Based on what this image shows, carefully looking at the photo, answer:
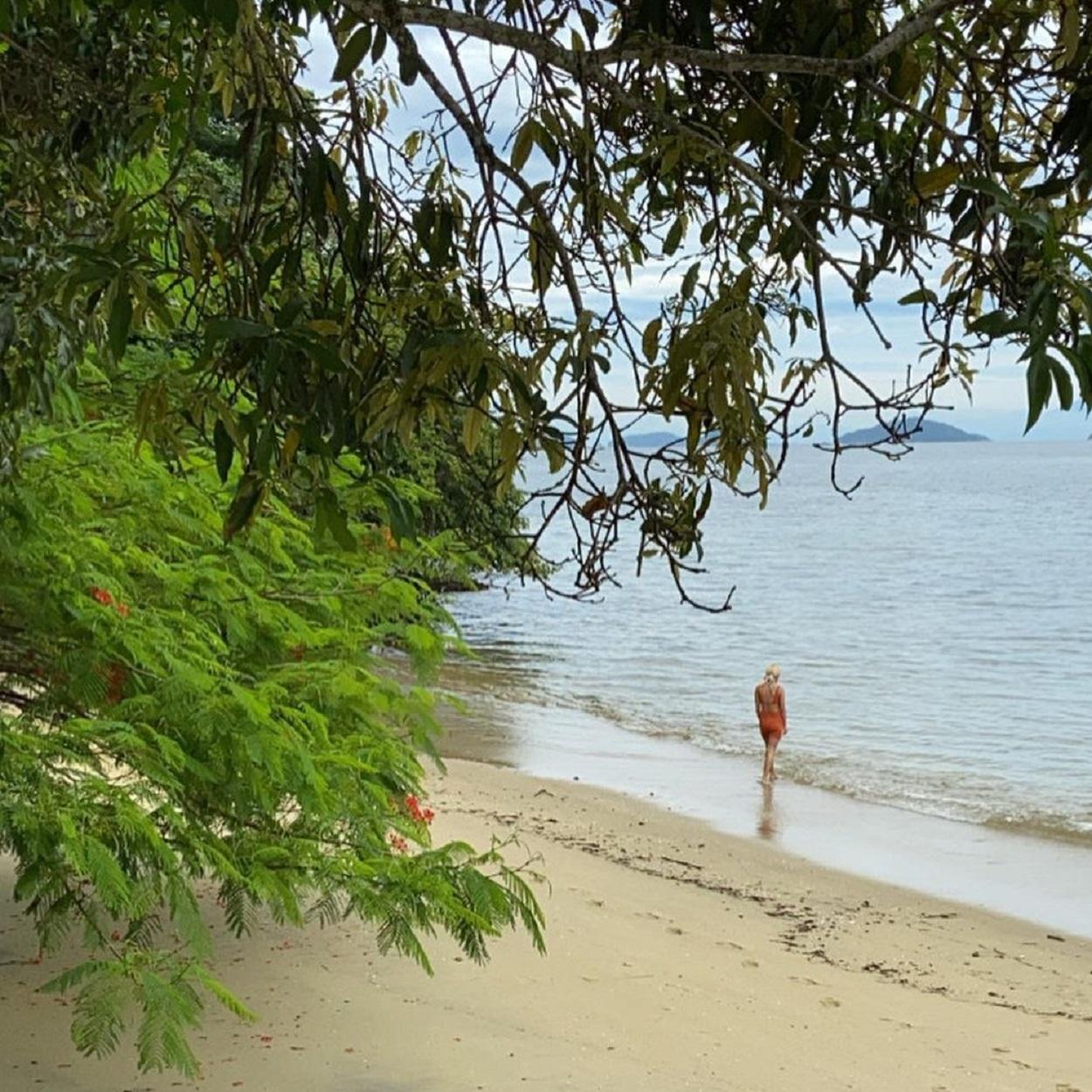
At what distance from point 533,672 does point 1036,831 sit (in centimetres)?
1323

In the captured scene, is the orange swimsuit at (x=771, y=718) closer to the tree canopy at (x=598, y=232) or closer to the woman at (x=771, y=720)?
the woman at (x=771, y=720)

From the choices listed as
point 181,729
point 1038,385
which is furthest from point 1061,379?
point 181,729

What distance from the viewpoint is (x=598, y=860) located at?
42.7ft

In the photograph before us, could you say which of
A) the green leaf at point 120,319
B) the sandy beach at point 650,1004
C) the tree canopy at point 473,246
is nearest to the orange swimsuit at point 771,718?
the sandy beach at point 650,1004

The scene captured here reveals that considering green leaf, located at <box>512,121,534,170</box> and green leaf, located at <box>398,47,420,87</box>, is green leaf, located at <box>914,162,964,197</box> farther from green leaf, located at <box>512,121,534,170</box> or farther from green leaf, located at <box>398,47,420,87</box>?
green leaf, located at <box>398,47,420,87</box>

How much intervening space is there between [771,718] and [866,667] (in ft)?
38.9

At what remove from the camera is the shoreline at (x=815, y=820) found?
43.6 ft

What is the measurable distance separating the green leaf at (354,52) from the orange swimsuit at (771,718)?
15.8m

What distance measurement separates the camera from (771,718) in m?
18.0

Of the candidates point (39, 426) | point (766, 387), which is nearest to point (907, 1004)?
point (39, 426)

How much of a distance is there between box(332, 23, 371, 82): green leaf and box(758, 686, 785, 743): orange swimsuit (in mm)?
15762

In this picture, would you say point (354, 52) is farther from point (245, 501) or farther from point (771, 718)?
point (771, 718)

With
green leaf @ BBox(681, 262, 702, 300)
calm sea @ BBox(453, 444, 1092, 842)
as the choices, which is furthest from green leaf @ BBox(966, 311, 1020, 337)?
calm sea @ BBox(453, 444, 1092, 842)

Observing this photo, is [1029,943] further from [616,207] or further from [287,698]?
[616,207]
